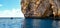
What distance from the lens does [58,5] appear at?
209 feet

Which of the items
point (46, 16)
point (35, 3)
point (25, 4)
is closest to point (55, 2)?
point (46, 16)

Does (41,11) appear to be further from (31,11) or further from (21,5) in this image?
(21,5)

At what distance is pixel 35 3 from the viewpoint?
74812 millimetres

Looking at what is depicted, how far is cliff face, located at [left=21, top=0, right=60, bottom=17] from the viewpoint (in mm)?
63719

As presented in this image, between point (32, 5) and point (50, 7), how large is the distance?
12758 mm

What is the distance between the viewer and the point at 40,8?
2793 inches

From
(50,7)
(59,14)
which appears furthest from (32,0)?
(59,14)

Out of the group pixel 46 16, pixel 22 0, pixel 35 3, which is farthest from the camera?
pixel 22 0

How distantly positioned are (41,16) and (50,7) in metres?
6.64

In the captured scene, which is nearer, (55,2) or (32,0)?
(55,2)

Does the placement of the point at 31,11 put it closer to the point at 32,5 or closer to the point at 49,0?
the point at 32,5

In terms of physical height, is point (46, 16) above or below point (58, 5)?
below

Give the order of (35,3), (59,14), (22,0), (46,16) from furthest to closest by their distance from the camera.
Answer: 1. (22,0)
2. (35,3)
3. (46,16)
4. (59,14)

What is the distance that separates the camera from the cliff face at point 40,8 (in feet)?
209
